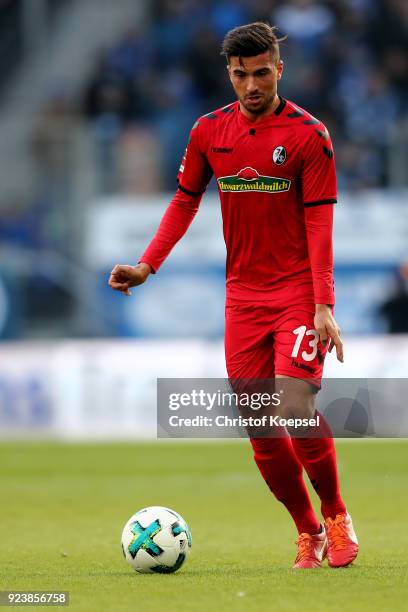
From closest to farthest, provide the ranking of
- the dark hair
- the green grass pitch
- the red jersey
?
the green grass pitch < the dark hair < the red jersey

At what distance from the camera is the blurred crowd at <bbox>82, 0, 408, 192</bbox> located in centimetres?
1684

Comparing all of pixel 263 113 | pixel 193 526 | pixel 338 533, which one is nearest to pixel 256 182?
pixel 263 113

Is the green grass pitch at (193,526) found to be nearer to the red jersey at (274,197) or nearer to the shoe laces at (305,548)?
the shoe laces at (305,548)

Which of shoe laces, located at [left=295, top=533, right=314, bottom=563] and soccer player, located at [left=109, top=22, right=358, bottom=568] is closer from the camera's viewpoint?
Answer: soccer player, located at [left=109, top=22, right=358, bottom=568]

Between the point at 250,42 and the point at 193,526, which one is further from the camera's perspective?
the point at 193,526

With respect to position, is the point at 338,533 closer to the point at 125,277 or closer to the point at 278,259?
the point at 278,259

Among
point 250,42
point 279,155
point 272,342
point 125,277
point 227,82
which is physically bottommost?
point 272,342

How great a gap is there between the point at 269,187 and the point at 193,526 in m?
3.22

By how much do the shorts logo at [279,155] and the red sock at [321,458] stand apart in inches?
46.4

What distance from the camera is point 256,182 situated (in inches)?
238

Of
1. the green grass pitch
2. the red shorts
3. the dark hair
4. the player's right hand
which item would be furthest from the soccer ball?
the dark hair

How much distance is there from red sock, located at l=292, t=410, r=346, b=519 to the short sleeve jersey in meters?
0.63

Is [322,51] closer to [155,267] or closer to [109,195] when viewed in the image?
[109,195]

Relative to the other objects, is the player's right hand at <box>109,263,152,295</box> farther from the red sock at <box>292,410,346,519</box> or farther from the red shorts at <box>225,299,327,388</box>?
the red sock at <box>292,410,346,519</box>
